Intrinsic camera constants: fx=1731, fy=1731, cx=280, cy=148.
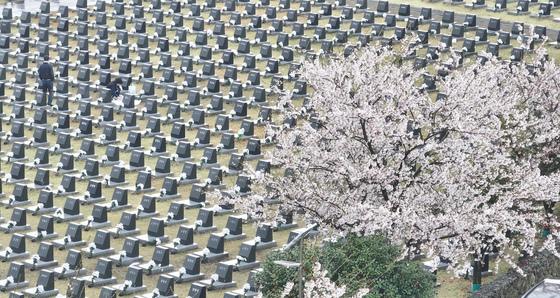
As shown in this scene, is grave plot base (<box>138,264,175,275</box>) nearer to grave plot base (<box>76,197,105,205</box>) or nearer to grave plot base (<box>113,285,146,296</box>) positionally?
grave plot base (<box>113,285,146,296</box>)

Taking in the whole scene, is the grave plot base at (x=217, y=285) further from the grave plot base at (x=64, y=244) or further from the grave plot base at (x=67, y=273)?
the grave plot base at (x=64, y=244)

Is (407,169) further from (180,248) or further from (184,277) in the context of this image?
(180,248)

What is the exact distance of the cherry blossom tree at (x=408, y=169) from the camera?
3391cm

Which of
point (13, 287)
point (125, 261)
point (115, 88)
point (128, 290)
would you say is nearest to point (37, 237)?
point (125, 261)

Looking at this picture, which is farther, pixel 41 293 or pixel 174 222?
pixel 174 222

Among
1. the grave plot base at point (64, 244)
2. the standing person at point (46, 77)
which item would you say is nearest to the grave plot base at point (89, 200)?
the grave plot base at point (64, 244)

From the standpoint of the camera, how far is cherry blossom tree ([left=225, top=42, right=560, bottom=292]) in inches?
1335

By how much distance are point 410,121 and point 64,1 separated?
2989cm

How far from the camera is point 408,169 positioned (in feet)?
111

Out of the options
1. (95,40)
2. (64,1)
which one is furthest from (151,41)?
(64,1)

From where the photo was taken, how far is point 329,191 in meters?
34.4

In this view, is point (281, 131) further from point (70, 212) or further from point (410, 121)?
point (70, 212)

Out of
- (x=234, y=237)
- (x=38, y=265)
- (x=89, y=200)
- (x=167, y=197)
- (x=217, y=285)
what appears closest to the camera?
(x=217, y=285)

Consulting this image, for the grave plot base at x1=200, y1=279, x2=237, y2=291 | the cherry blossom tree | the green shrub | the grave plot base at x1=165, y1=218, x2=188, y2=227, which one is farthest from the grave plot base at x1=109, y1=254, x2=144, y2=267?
the green shrub
